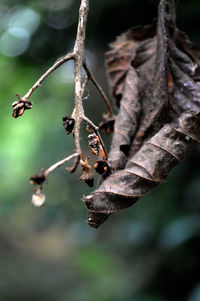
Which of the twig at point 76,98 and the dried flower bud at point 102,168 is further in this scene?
the dried flower bud at point 102,168

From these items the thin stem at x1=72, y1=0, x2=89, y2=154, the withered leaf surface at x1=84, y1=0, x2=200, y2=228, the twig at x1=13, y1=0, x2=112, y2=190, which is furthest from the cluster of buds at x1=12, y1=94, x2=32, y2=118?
the withered leaf surface at x1=84, y1=0, x2=200, y2=228

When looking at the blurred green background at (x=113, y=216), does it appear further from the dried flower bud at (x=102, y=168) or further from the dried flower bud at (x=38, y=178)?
the dried flower bud at (x=38, y=178)

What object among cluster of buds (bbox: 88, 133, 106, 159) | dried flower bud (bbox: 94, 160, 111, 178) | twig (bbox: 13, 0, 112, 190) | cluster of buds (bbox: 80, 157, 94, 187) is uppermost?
twig (bbox: 13, 0, 112, 190)

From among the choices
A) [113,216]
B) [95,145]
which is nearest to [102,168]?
[95,145]

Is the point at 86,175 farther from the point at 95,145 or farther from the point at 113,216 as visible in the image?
the point at 113,216

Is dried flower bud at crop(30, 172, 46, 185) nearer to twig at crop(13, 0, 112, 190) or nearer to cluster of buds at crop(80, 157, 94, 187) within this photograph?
twig at crop(13, 0, 112, 190)

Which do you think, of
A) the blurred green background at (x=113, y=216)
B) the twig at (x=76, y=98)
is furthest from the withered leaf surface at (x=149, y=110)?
the blurred green background at (x=113, y=216)
